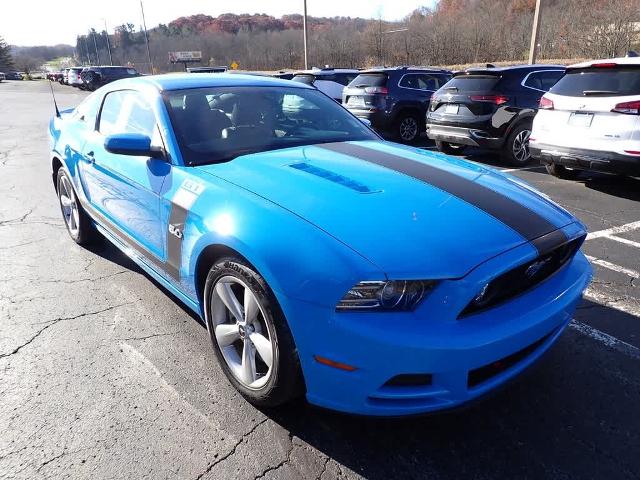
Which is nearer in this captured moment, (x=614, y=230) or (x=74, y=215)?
(x=74, y=215)

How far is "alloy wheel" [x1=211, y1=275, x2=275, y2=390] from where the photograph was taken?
219 cm

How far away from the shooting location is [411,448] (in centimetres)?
210

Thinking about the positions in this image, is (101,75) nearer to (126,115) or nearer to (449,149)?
(449,149)

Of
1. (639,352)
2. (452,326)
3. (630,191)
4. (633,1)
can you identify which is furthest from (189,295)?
(633,1)

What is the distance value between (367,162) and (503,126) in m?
5.85

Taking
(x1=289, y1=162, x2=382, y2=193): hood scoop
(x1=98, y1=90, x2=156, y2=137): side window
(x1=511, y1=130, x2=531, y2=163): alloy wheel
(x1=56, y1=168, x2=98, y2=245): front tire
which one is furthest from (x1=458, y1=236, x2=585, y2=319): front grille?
(x1=511, y1=130, x2=531, y2=163): alloy wheel

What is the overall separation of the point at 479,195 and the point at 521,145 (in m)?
6.24

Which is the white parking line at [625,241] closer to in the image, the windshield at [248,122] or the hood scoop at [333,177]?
the windshield at [248,122]

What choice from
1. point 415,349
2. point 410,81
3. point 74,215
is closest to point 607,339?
point 415,349

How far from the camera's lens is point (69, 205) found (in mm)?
4738

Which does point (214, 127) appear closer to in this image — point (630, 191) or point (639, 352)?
point (639, 352)

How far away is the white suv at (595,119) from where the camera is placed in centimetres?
538

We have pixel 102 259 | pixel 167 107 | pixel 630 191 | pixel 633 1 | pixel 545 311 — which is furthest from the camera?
pixel 633 1

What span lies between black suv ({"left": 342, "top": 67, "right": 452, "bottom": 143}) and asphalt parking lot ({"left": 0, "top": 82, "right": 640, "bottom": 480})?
7410 millimetres
